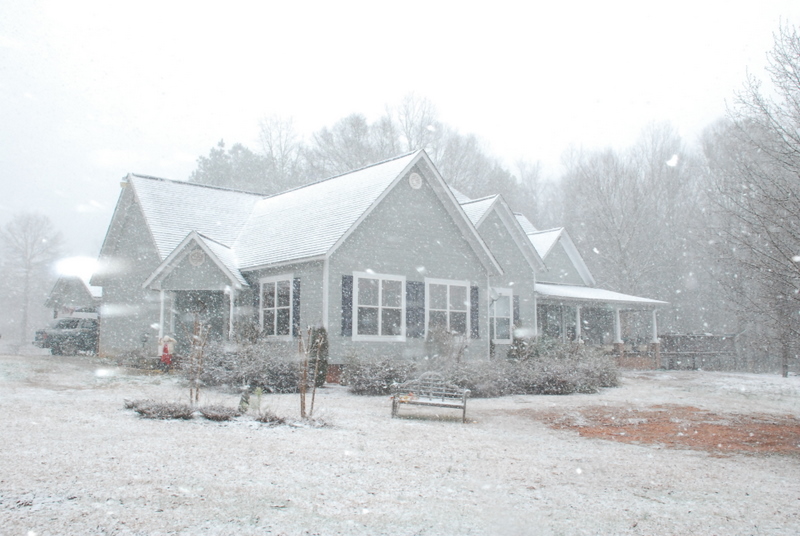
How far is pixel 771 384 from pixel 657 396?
6.70 meters

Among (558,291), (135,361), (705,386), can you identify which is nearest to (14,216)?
(135,361)

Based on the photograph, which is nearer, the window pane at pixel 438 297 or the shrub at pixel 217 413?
the shrub at pixel 217 413

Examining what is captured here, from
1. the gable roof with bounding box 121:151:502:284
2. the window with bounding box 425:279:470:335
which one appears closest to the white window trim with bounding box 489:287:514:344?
the gable roof with bounding box 121:151:502:284

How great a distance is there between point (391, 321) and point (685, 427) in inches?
332

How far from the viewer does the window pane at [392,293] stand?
17141mm

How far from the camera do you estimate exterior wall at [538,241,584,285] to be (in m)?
26.8

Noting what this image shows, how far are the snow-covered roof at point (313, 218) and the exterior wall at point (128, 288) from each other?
3506mm

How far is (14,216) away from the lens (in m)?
51.6

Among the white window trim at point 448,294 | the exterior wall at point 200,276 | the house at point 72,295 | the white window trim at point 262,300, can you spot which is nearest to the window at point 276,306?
the white window trim at point 262,300

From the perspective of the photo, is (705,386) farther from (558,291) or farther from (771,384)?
(558,291)

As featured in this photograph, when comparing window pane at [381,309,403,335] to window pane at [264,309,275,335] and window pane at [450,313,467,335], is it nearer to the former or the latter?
window pane at [450,313,467,335]

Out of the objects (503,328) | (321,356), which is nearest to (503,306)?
(503,328)

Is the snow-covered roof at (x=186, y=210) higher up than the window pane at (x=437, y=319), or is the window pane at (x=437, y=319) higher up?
the snow-covered roof at (x=186, y=210)

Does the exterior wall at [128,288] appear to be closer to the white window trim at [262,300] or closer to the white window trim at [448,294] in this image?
the white window trim at [262,300]
